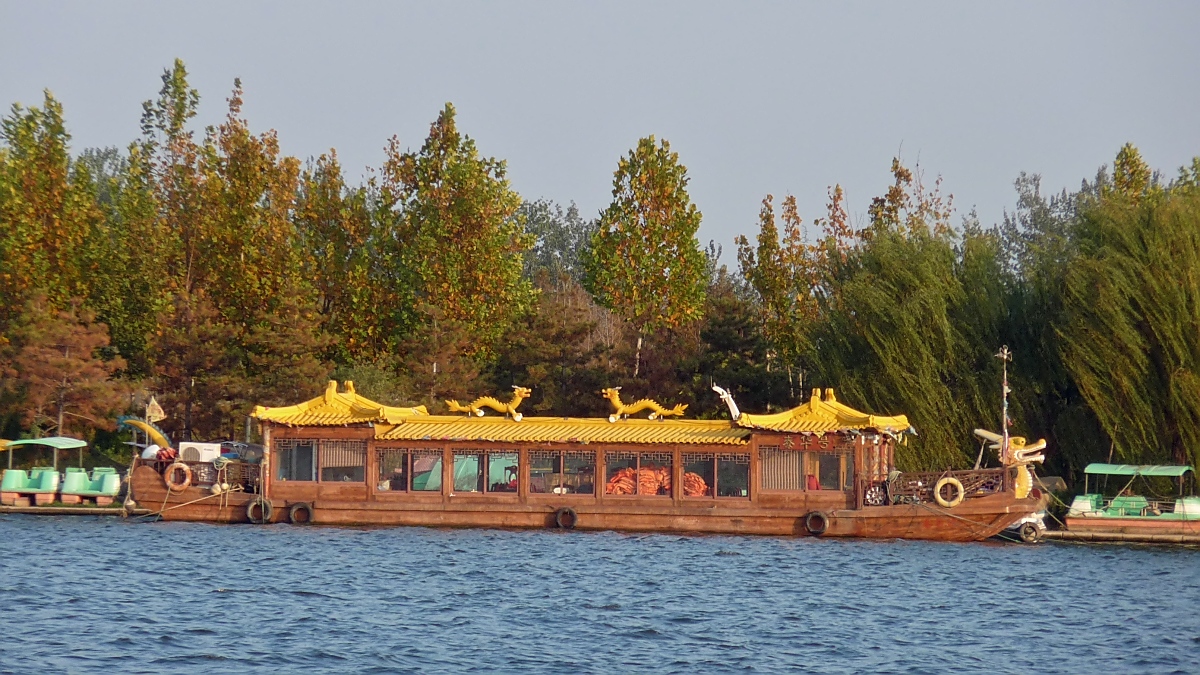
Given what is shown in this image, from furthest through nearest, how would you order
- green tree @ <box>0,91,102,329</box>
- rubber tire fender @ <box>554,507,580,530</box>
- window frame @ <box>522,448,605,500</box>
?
1. green tree @ <box>0,91,102,329</box>
2. window frame @ <box>522,448,605,500</box>
3. rubber tire fender @ <box>554,507,580,530</box>

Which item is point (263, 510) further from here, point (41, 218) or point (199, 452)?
point (41, 218)

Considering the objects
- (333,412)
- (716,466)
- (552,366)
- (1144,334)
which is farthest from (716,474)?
(552,366)

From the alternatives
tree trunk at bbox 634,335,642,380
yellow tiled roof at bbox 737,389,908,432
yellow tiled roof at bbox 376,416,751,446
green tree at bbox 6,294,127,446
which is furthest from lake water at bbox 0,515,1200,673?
tree trunk at bbox 634,335,642,380

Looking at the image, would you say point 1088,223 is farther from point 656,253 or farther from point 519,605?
point 519,605

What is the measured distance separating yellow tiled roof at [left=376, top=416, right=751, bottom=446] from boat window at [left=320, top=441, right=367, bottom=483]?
80 cm

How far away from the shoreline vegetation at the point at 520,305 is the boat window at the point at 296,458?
6.76 metres

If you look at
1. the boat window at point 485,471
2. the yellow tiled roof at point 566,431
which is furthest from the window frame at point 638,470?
the boat window at point 485,471

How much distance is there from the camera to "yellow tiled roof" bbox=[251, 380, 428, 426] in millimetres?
31062

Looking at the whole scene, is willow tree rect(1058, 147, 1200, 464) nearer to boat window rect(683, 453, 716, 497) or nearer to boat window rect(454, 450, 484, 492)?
boat window rect(683, 453, 716, 497)

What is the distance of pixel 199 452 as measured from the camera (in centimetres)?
3297

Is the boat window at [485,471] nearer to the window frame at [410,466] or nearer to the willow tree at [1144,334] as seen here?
the window frame at [410,466]

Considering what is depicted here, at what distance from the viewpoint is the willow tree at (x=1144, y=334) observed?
103ft

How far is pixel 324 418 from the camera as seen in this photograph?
3127 centimetres

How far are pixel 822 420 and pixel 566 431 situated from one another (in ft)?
17.4
